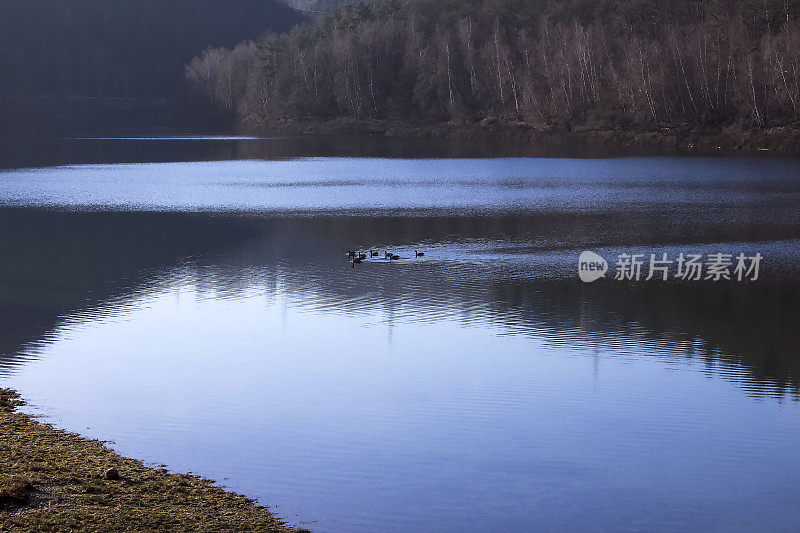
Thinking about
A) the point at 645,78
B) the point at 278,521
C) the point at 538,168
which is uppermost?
the point at 645,78

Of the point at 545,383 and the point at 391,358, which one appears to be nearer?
the point at 545,383

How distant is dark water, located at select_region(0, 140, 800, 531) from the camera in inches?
334

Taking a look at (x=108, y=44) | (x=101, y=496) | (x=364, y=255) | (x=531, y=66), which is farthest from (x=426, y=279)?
(x=108, y=44)

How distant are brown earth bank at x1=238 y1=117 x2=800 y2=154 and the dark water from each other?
2774 centimetres

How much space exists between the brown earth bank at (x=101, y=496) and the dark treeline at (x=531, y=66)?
51368mm

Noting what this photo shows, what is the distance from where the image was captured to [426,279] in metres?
18.6

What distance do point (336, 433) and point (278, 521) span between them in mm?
2425

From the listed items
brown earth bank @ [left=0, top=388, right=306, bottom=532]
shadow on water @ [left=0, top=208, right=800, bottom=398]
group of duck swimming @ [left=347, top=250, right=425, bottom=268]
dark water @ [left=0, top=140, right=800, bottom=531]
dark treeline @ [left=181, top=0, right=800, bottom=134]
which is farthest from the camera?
dark treeline @ [left=181, top=0, right=800, bottom=134]

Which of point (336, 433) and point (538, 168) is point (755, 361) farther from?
point (538, 168)

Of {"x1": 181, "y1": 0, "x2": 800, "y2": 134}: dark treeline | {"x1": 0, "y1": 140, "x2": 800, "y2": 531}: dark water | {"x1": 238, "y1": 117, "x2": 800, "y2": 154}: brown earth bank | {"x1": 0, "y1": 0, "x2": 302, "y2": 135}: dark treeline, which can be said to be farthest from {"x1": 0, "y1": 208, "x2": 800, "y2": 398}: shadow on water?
{"x1": 0, "y1": 0, "x2": 302, "y2": 135}: dark treeline

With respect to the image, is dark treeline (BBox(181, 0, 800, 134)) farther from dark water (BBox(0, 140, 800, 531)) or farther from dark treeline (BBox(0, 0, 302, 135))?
dark treeline (BBox(0, 0, 302, 135))

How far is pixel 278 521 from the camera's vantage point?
7531 mm

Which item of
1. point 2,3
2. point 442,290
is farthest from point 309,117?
point 2,3

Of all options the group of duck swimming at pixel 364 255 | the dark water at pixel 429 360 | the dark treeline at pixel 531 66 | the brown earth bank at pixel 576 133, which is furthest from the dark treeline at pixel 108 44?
the group of duck swimming at pixel 364 255
